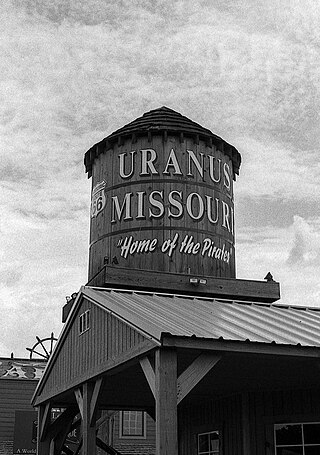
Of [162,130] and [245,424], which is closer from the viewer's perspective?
[245,424]

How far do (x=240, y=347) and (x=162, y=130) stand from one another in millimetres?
9594

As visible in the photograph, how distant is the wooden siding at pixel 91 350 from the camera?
11.2m

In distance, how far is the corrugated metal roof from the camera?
10.0 metres

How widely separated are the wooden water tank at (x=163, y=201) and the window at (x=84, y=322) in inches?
117

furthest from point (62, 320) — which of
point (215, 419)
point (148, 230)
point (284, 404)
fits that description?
point (284, 404)

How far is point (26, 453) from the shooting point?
86.3 feet

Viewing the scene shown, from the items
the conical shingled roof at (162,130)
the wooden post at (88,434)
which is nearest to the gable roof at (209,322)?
the wooden post at (88,434)

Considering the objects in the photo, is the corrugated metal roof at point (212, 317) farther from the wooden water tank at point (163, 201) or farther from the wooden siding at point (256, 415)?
the wooden water tank at point (163, 201)

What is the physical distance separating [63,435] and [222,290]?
4.99 metres

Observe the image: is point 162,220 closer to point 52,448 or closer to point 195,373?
point 52,448

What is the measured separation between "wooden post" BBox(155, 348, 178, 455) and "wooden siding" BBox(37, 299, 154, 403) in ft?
2.07

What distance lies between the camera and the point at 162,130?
18.3m

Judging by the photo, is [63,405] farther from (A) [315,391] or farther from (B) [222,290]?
(A) [315,391]

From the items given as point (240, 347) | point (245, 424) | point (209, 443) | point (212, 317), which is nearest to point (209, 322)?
point (212, 317)
